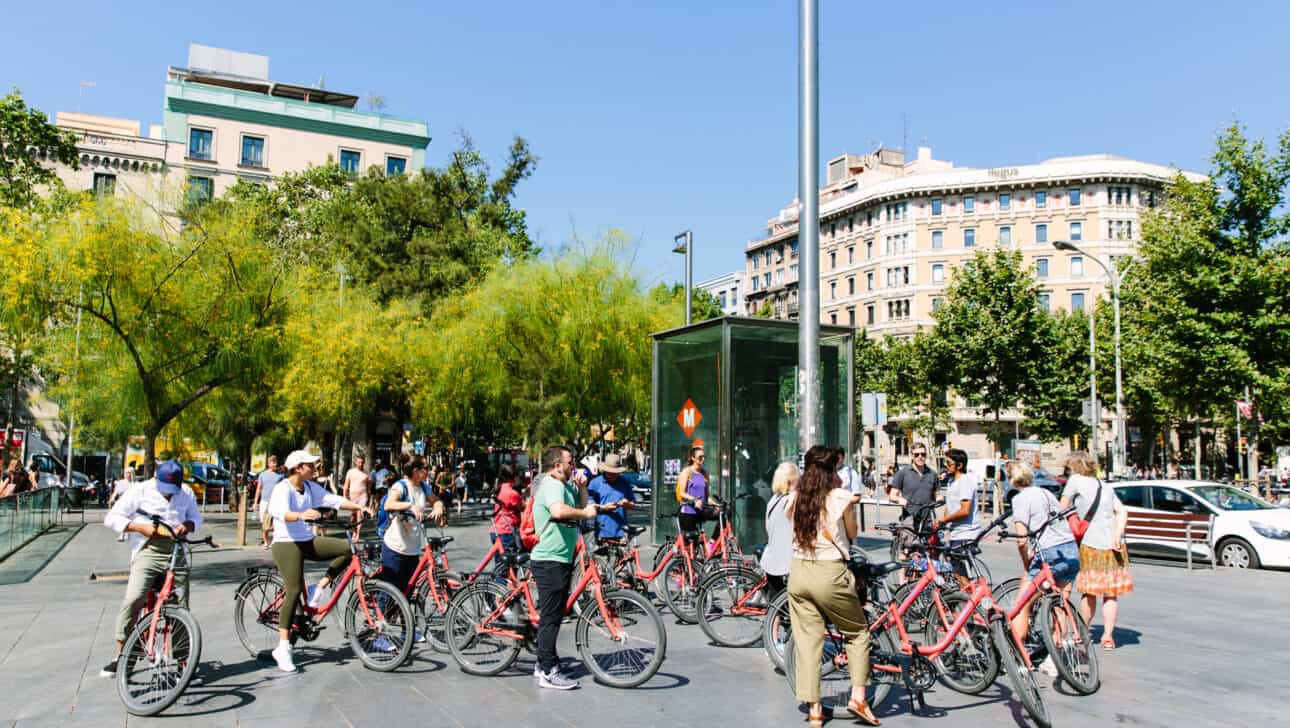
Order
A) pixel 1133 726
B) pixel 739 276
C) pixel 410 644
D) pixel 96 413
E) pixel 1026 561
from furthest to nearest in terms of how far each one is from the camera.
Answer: pixel 739 276 < pixel 96 413 < pixel 1026 561 < pixel 410 644 < pixel 1133 726

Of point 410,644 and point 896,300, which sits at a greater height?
point 896,300

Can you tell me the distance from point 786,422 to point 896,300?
60757mm

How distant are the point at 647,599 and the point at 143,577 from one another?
3804 mm

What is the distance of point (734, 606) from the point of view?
8.86 meters

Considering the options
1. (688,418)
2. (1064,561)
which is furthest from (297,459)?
(688,418)

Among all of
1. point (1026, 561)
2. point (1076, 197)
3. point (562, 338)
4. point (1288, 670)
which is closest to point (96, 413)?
point (562, 338)

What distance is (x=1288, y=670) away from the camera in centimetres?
779

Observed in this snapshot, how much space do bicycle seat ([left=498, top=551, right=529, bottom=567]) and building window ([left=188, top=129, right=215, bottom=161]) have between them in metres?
55.4

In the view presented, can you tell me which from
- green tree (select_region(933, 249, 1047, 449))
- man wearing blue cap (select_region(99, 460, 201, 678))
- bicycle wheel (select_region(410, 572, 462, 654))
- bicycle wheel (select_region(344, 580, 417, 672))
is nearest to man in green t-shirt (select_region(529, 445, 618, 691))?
bicycle wheel (select_region(344, 580, 417, 672))

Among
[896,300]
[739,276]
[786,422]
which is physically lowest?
[786,422]

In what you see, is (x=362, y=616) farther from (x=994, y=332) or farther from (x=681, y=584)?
(x=994, y=332)

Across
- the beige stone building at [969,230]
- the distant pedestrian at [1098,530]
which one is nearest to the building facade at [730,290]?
the beige stone building at [969,230]

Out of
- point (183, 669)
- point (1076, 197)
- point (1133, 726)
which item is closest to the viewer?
point (1133, 726)

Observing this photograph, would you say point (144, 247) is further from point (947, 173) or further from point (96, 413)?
point (947, 173)
